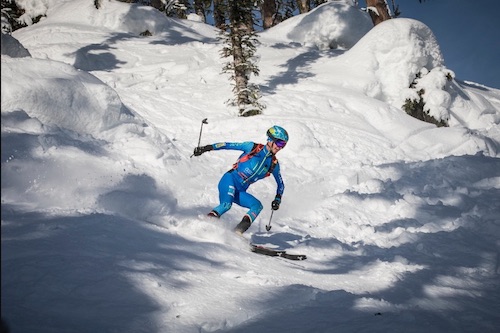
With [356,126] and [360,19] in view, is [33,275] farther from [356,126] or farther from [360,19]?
[360,19]

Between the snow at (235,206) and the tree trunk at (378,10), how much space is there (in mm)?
1403

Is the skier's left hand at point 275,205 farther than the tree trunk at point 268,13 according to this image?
No

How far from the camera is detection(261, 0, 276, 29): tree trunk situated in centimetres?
2516

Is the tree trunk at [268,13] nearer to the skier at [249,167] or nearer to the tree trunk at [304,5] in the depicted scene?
the tree trunk at [304,5]

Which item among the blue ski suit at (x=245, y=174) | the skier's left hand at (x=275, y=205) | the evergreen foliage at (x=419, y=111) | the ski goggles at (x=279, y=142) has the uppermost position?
the evergreen foliage at (x=419, y=111)

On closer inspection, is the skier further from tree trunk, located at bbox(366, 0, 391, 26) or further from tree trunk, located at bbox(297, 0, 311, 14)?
tree trunk, located at bbox(297, 0, 311, 14)

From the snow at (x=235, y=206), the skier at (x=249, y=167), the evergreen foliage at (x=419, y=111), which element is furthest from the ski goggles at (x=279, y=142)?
the evergreen foliage at (x=419, y=111)

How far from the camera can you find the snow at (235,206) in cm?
A: 255

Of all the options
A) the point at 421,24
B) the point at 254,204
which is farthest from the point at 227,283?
the point at 421,24

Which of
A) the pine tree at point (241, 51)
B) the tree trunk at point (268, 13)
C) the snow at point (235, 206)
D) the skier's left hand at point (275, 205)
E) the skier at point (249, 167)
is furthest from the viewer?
the tree trunk at point (268, 13)

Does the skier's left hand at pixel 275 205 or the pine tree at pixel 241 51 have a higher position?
the pine tree at pixel 241 51

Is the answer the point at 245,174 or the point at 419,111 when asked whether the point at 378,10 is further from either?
the point at 245,174

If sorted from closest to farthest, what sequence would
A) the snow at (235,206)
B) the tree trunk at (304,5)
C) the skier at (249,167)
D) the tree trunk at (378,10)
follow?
1. the snow at (235,206)
2. the skier at (249,167)
3. the tree trunk at (378,10)
4. the tree trunk at (304,5)

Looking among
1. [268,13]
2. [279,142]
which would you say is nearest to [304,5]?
[268,13]
